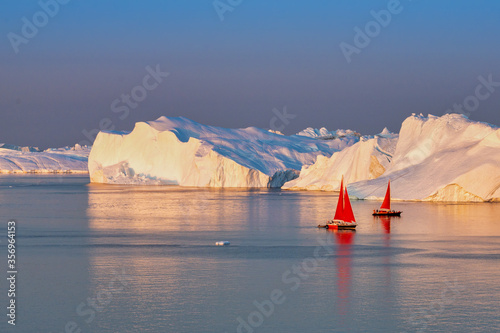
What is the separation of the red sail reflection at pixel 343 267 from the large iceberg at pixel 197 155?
134 feet

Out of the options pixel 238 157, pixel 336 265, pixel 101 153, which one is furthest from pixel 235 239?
pixel 101 153

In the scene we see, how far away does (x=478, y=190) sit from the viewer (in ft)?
140

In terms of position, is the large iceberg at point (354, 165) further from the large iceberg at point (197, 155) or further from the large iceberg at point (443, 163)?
the large iceberg at point (197, 155)

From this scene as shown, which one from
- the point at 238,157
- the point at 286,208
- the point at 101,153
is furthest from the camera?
the point at 101,153

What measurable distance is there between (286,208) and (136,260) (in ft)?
68.1

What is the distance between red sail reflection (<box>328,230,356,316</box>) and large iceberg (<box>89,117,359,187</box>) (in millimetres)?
40917

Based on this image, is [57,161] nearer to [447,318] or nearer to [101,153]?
[101,153]

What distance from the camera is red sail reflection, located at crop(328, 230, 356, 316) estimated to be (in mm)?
14812

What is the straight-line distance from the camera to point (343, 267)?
19188 millimetres

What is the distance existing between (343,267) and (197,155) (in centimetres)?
5194

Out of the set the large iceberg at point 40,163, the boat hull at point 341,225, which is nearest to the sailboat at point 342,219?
the boat hull at point 341,225

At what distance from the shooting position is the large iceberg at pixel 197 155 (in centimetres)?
6944

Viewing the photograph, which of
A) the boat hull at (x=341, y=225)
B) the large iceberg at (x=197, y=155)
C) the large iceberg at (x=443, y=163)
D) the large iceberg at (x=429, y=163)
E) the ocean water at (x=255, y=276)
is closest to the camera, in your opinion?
the ocean water at (x=255, y=276)

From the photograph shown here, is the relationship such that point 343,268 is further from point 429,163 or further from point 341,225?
point 429,163
